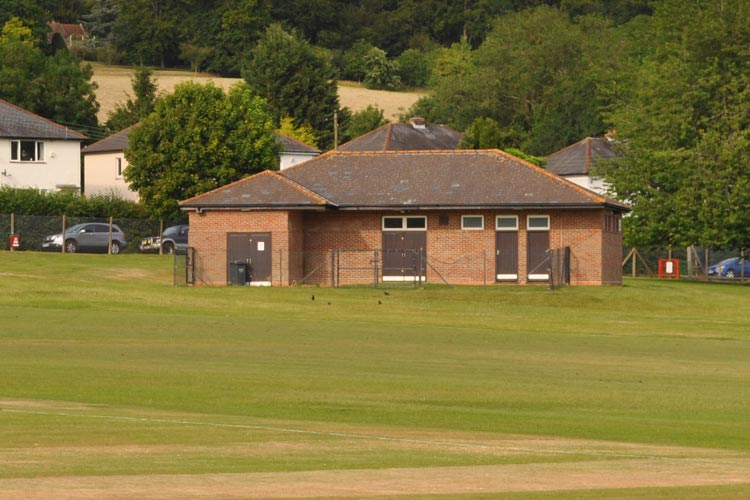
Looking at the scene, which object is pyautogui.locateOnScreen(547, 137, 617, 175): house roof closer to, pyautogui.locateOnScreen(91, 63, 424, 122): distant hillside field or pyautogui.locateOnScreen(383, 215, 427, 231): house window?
pyautogui.locateOnScreen(383, 215, 427, 231): house window

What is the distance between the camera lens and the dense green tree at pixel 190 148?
81750mm

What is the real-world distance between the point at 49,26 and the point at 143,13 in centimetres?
979

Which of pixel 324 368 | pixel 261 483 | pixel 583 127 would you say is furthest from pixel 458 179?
pixel 583 127

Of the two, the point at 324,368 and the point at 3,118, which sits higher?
the point at 3,118

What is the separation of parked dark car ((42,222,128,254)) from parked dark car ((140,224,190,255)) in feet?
5.19

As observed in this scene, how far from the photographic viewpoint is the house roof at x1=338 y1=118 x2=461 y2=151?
99938mm

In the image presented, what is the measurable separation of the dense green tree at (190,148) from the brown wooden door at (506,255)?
84.8 ft

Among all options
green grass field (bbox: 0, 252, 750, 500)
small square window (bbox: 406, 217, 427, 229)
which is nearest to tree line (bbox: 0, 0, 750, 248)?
small square window (bbox: 406, 217, 427, 229)

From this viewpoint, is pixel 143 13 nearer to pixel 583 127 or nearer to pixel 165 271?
pixel 583 127

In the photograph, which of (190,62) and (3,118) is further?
(190,62)

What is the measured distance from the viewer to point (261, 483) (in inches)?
531

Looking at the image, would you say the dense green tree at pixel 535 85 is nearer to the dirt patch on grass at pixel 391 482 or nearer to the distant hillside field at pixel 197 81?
the distant hillside field at pixel 197 81

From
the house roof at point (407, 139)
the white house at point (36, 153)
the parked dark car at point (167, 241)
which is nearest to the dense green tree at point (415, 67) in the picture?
the house roof at point (407, 139)

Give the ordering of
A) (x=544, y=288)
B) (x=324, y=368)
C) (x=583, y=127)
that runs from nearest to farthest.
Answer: (x=324, y=368) < (x=544, y=288) < (x=583, y=127)
